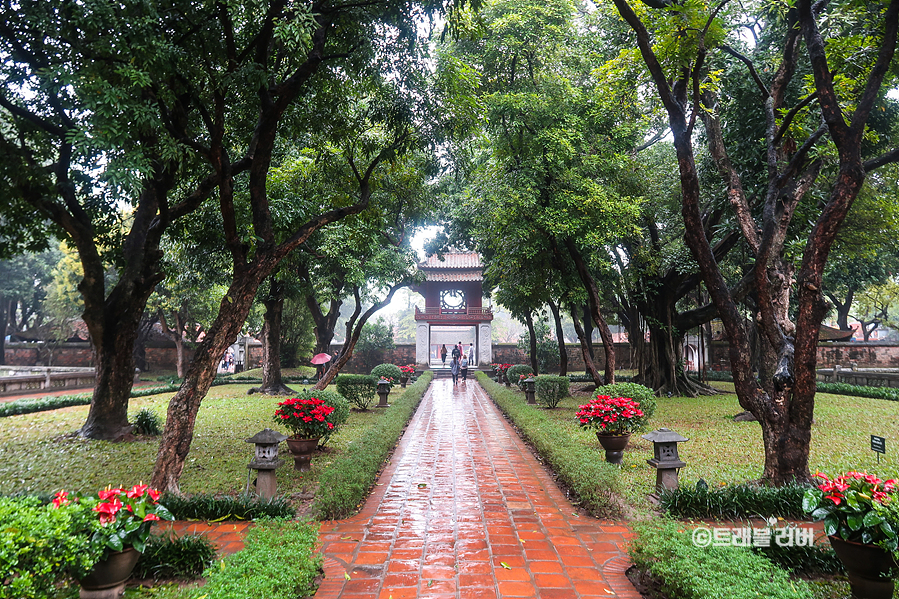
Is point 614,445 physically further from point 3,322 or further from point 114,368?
point 3,322

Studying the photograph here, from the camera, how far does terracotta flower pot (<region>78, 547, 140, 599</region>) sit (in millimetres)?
3137

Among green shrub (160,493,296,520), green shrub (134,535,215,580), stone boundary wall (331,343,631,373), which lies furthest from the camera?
stone boundary wall (331,343,631,373)

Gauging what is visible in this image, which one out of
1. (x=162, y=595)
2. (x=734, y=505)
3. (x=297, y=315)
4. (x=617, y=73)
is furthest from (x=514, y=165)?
(x=297, y=315)

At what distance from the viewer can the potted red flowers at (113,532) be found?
10.0 ft

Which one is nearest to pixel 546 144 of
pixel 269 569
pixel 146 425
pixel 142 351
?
pixel 269 569

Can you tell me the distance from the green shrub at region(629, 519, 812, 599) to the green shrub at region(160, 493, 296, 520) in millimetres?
3307

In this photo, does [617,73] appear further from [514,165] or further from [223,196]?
[223,196]

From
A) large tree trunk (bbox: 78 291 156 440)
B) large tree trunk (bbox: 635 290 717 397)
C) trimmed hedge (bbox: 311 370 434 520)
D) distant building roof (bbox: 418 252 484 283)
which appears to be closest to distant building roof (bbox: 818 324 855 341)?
large tree trunk (bbox: 635 290 717 397)

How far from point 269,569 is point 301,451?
384cm

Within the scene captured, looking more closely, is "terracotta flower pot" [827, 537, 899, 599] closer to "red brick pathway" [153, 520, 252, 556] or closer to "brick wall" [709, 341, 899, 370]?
"red brick pathway" [153, 520, 252, 556]

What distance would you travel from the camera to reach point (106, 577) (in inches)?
124

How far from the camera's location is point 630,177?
12.5 m

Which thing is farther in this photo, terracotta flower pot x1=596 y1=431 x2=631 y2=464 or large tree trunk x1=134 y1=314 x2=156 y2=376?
large tree trunk x1=134 y1=314 x2=156 y2=376

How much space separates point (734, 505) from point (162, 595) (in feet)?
16.7
